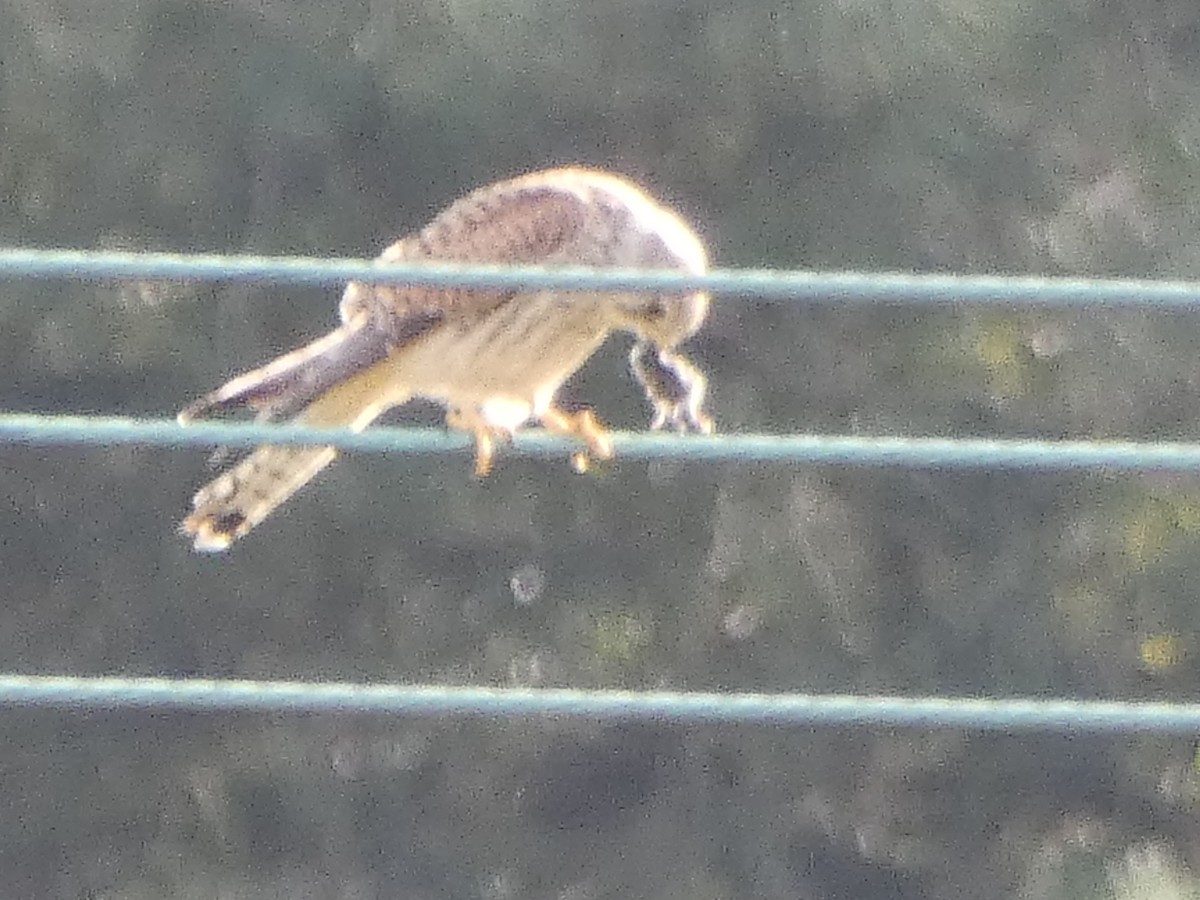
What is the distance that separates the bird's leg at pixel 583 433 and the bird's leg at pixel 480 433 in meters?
0.06

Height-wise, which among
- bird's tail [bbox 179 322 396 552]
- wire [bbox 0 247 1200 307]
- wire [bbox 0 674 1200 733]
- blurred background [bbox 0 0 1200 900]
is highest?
blurred background [bbox 0 0 1200 900]

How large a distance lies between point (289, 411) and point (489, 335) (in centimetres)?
40

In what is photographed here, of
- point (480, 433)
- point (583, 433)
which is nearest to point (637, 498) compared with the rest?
point (583, 433)

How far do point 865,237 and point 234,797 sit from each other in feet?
6.23

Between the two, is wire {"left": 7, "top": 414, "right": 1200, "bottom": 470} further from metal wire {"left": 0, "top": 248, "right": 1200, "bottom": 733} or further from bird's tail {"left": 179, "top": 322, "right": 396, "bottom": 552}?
bird's tail {"left": 179, "top": 322, "right": 396, "bottom": 552}

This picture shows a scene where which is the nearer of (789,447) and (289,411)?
(789,447)

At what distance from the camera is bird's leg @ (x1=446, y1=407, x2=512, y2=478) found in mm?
2367

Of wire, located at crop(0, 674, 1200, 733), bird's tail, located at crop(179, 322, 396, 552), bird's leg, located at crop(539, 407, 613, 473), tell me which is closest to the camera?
wire, located at crop(0, 674, 1200, 733)

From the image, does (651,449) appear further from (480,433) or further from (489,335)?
(489,335)

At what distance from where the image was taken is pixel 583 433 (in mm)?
2770

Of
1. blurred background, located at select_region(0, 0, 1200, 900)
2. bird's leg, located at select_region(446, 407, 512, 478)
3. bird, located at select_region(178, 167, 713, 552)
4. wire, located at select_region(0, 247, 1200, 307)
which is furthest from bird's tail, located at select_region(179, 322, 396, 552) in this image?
blurred background, located at select_region(0, 0, 1200, 900)

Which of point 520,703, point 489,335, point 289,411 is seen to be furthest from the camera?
point 489,335

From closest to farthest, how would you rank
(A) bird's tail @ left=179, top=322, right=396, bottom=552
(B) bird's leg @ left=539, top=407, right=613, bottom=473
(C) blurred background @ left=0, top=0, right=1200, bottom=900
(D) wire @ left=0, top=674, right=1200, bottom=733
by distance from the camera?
(D) wire @ left=0, top=674, right=1200, bottom=733, (B) bird's leg @ left=539, top=407, right=613, bottom=473, (A) bird's tail @ left=179, top=322, right=396, bottom=552, (C) blurred background @ left=0, top=0, right=1200, bottom=900

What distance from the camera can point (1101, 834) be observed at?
6.30 meters
